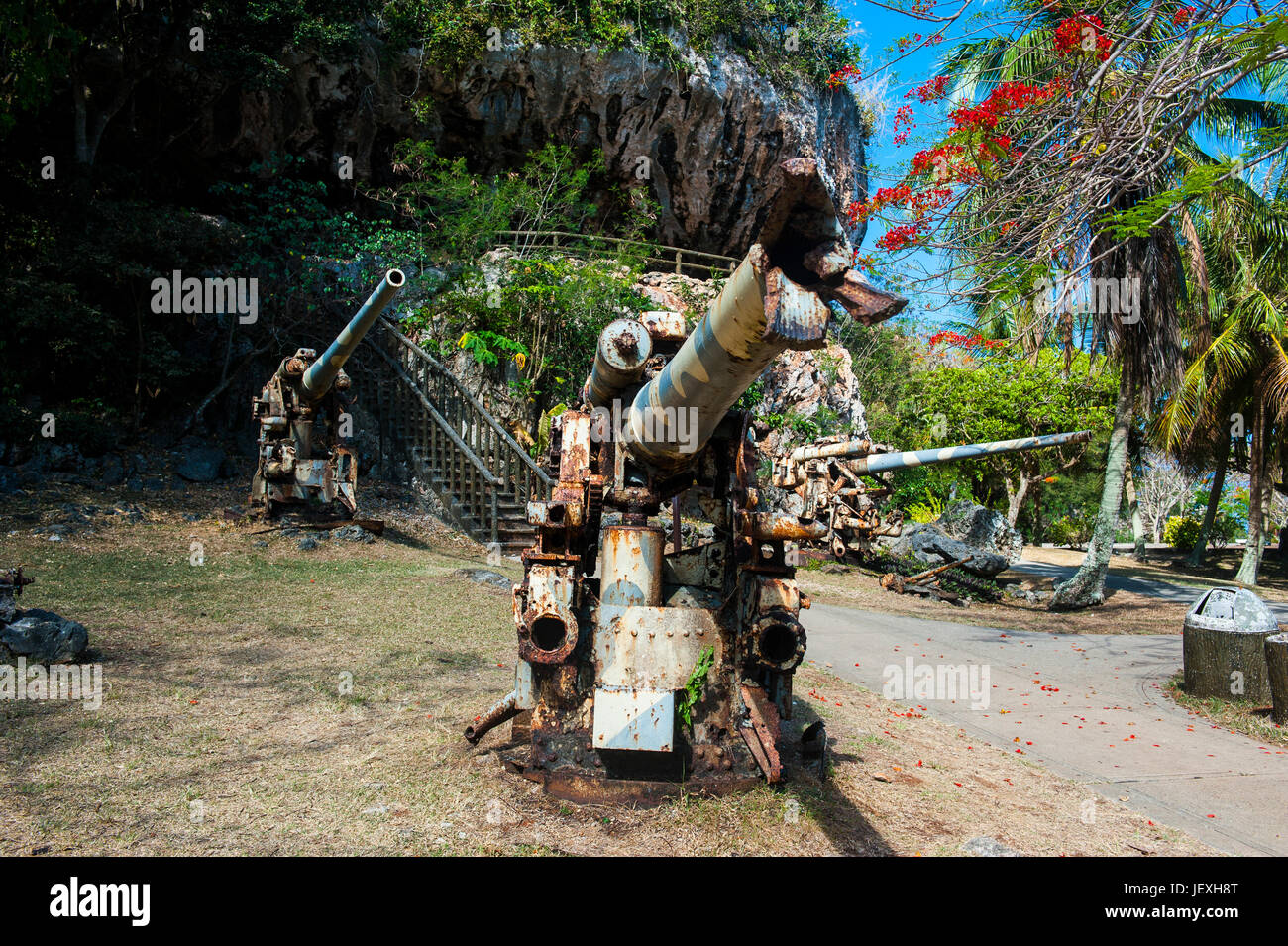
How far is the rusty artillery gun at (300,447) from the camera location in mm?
11625

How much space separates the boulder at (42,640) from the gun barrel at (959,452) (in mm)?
11001

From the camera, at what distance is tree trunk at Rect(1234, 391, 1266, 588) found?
17.7 metres

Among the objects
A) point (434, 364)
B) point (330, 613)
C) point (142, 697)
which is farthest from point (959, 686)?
point (434, 364)

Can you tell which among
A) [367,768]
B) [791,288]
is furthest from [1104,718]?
[791,288]

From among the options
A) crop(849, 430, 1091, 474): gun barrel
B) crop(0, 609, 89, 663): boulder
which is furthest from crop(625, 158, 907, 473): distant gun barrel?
crop(849, 430, 1091, 474): gun barrel

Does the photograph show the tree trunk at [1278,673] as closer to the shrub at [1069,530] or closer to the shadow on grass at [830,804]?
the shadow on grass at [830,804]

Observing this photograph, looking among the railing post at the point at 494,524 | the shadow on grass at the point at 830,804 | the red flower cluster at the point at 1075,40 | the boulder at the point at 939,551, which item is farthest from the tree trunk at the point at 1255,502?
the shadow on grass at the point at 830,804

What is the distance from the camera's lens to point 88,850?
3.28 meters

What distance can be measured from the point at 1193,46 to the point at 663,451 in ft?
17.7

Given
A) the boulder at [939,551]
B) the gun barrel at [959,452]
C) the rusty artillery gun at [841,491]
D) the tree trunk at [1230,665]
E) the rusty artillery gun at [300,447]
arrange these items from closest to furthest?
the tree trunk at [1230,665]
the gun barrel at [959,452]
the rusty artillery gun at [300,447]
the boulder at [939,551]
the rusty artillery gun at [841,491]

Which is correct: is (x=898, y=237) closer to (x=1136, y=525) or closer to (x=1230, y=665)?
(x=1230, y=665)

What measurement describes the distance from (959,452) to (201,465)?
489 inches

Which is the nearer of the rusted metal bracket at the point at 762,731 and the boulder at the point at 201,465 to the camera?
the rusted metal bracket at the point at 762,731

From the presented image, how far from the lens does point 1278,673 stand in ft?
20.6
